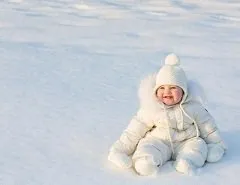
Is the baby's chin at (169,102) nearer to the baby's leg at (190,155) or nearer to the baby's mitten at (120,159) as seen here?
the baby's leg at (190,155)

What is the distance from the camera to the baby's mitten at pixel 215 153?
289cm

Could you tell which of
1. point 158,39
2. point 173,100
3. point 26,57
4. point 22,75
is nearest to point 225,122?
point 173,100

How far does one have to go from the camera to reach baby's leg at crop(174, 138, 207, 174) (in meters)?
2.74

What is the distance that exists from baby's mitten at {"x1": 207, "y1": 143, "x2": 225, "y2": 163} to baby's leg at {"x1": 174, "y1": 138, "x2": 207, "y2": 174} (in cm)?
3

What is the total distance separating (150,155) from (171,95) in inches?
13.2

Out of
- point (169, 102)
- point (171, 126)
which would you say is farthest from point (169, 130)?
point (169, 102)

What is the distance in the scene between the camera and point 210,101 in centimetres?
407

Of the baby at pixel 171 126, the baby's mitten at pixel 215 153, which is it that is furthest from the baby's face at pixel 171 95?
the baby's mitten at pixel 215 153

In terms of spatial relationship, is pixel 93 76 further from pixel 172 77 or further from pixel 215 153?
pixel 215 153

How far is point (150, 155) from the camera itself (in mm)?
2770

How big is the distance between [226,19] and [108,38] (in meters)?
2.17

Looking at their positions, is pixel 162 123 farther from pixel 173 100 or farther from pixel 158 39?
pixel 158 39

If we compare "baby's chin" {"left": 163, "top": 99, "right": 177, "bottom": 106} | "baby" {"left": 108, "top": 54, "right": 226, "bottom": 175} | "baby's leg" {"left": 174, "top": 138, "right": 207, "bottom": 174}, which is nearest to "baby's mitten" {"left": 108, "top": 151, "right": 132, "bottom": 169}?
"baby" {"left": 108, "top": 54, "right": 226, "bottom": 175}

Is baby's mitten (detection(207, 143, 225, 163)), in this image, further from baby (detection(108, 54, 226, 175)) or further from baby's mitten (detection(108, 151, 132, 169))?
baby's mitten (detection(108, 151, 132, 169))
